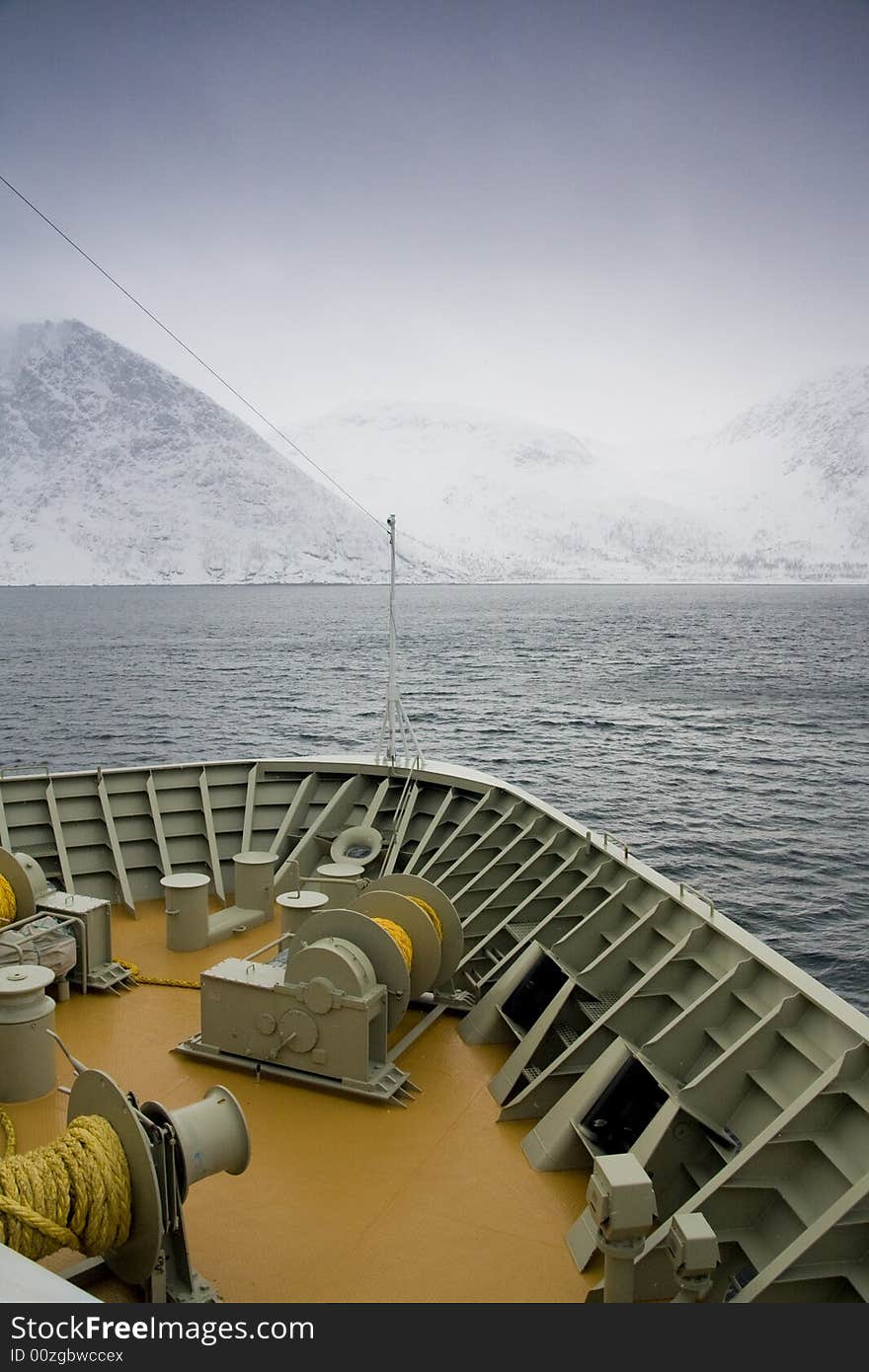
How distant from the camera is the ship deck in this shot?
17.4 ft

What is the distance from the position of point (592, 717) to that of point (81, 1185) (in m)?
45.6

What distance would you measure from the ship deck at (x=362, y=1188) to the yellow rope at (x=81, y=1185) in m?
0.58

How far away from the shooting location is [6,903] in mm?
8922

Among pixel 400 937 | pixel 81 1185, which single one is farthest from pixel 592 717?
pixel 81 1185

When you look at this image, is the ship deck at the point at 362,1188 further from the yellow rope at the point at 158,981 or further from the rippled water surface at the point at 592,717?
the rippled water surface at the point at 592,717

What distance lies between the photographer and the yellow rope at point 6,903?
29.1 feet

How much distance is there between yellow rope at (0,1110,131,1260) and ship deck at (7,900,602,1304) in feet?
1.92

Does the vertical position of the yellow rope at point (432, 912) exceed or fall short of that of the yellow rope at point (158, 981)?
it exceeds it

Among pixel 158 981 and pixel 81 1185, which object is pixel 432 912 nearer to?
pixel 158 981

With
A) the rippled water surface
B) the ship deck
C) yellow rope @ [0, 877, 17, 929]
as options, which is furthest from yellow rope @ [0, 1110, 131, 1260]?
the rippled water surface

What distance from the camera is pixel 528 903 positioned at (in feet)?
31.3

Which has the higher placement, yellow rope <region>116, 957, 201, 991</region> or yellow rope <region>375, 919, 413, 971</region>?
yellow rope <region>375, 919, 413, 971</region>

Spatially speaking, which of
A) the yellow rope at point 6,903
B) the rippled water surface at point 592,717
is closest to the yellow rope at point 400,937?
the yellow rope at point 6,903

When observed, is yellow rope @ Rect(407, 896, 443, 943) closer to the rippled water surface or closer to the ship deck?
the ship deck
